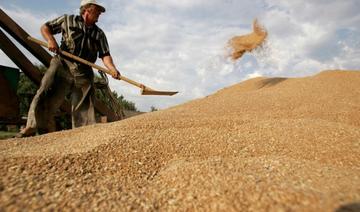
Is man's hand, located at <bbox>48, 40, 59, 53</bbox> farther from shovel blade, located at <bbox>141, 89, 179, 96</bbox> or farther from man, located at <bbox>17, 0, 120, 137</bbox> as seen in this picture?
shovel blade, located at <bbox>141, 89, 179, 96</bbox>

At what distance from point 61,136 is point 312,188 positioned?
2.18 metres

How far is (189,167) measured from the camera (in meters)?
1.94

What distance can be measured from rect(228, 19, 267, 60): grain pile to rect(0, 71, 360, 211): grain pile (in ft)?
12.6

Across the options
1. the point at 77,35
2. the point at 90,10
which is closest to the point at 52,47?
the point at 77,35

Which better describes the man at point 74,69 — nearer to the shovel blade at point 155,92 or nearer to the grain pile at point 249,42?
the shovel blade at point 155,92

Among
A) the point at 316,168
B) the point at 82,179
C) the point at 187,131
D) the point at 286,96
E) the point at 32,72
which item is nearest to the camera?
the point at 82,179

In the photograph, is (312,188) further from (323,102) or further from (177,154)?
(323,102)

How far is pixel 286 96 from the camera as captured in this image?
5605 millimetres

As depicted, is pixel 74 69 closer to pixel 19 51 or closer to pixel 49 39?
pixel 49 39

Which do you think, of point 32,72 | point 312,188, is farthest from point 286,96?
point 312,188

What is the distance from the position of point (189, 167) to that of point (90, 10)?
261 cm

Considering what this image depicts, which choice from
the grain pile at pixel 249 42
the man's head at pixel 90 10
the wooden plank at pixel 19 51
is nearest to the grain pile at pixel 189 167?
the man's head at pixel 90 10

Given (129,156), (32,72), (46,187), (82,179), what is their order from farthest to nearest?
1. (32,72)
2. (129,156)
3. (82,179)
4. (46,187)

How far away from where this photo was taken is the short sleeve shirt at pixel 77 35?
3980 millimetres
